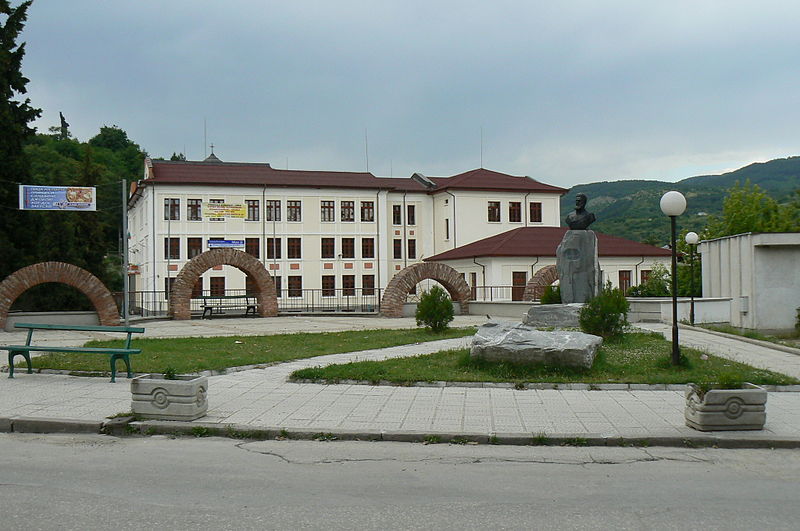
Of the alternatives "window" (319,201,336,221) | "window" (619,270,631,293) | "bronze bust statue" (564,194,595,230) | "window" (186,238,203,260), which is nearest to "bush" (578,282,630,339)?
"bronze bust statue" (564,194,595,230)

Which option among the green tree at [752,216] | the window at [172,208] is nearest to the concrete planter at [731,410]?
the green tree at [752,216]

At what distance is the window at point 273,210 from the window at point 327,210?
3.52m

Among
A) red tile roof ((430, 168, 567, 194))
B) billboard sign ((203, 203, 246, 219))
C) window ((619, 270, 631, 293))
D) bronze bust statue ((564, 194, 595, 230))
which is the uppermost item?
red tile roof ((430, 168, 567, 194))

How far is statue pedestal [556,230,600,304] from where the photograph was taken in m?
20.4

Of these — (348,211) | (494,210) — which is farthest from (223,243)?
(494,210)

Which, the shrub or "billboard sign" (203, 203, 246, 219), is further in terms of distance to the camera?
"billboard sign" (203, 203, 246, 219)

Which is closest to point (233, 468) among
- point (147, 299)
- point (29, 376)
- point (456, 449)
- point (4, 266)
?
point (456, 449)

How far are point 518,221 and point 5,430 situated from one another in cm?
5403

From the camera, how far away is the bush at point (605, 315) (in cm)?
1541

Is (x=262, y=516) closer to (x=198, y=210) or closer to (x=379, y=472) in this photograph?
(x=379, y=472)

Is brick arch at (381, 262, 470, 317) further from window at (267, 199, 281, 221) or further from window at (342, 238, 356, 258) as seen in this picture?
window at (267, 199, 281, 221)

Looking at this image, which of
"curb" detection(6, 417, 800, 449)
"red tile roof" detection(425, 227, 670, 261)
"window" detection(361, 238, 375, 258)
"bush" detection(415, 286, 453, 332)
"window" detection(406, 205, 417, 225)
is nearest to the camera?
"curb" detection(6, 417, 800, 449)

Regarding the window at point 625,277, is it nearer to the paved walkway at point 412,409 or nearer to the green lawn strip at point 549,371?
the green lawn strip at point 549,371

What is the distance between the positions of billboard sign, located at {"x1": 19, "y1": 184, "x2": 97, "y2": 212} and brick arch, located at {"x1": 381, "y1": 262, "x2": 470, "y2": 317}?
43.3 feet
